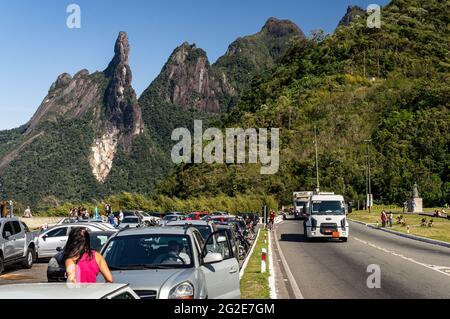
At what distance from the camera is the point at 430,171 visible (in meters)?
96.6

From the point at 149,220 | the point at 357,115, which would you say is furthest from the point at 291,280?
the point at 357,115

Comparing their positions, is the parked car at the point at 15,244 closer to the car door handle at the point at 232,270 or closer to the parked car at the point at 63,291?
the car door handle at the point at 232,270

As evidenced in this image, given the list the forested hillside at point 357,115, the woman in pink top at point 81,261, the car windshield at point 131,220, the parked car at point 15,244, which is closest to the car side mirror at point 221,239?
the woman in pink top at point 81,261

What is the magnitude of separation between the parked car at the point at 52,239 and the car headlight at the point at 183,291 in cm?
1562

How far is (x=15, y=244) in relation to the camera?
2025cm

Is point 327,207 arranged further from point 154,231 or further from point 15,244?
point 154,231

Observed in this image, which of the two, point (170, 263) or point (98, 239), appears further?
point (98, 239)

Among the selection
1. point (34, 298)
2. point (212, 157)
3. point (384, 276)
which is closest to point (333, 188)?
point (212, 157)

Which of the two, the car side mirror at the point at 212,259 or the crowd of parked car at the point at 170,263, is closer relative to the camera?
the crowd of parked car at the point at 170,263

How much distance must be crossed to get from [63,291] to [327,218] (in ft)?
91.0

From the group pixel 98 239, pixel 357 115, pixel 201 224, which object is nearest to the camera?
pixel 201 224

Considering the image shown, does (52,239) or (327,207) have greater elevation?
(327,207)

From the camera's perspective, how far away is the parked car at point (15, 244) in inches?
763

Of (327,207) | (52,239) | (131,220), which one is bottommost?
(52,239)
